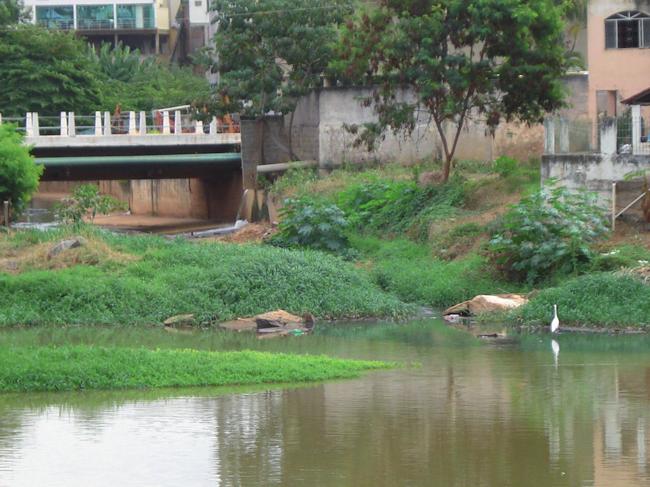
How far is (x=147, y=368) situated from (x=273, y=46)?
2563 cm

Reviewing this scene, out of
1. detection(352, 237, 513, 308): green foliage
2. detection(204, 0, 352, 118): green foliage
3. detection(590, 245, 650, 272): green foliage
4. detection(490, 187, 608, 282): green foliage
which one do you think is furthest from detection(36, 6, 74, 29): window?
detection(590, 245, 650, 272): green foliage

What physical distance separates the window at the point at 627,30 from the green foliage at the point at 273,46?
819 centimetres

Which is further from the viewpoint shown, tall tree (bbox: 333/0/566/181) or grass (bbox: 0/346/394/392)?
tall tree (bbox: 333/0/566/181)

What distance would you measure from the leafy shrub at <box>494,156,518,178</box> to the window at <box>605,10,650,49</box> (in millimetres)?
7580

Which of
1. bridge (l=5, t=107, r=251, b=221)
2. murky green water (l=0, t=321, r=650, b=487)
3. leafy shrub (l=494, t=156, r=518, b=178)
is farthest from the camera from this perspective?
bridge (l=5, t=107, r=251, b=221)

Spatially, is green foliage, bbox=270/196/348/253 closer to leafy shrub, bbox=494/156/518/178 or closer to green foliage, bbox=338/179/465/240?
green foliage, bbox=338/179/465/240

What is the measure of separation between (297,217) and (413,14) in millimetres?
5823

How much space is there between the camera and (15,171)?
3672 cm

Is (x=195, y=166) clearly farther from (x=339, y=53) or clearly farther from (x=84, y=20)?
(x=84, y=20)

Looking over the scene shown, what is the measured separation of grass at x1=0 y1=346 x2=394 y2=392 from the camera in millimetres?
19172

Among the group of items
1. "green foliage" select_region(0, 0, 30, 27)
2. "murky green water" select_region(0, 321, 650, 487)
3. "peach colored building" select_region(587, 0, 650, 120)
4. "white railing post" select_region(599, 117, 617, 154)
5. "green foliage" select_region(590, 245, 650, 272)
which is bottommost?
"murky green water" select_region(0, 321, 650, 487)

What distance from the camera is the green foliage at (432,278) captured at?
96.0 ft

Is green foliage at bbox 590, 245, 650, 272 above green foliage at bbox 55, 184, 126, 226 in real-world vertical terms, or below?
below

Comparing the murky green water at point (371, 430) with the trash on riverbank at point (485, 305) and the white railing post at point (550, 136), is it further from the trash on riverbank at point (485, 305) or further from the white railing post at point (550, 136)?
the white railing post at point (550, 136)
